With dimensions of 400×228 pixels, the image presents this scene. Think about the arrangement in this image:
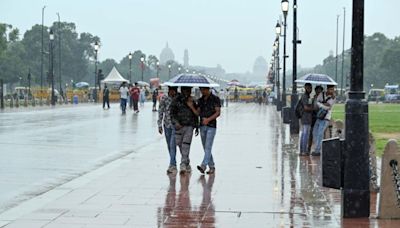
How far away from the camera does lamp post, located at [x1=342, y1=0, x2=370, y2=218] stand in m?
9.01

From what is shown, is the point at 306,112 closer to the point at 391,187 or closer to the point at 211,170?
the point at 211,170

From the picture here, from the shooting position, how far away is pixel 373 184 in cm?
1138

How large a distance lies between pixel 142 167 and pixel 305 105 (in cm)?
446

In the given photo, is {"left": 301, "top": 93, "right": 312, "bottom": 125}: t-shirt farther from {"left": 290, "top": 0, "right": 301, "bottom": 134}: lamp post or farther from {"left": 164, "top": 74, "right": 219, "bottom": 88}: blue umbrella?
{"left": 290, "top": 0, "right": 301, "bottom": 134}: lamp post

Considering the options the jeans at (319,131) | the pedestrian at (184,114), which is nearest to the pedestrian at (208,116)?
the pedestrian at (184,114)

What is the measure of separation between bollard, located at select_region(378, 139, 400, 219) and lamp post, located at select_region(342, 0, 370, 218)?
0.25m

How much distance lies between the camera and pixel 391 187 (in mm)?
9195

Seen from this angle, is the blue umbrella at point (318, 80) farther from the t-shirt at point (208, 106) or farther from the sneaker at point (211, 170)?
the sneaker at point (211, 170)

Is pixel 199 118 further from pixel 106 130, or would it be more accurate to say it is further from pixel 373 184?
pixel 106 130

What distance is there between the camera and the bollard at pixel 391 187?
30.1ft

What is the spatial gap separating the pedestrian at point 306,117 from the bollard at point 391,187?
7.93 metres

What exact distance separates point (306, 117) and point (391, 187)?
26.8 feet

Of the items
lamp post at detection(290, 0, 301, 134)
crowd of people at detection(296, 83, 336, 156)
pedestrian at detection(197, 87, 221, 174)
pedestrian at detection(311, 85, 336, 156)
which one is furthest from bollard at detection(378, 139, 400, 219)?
lamp post at detection(290, 0, 301, 134)

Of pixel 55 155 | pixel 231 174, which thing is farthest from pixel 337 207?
pixel 55 155
